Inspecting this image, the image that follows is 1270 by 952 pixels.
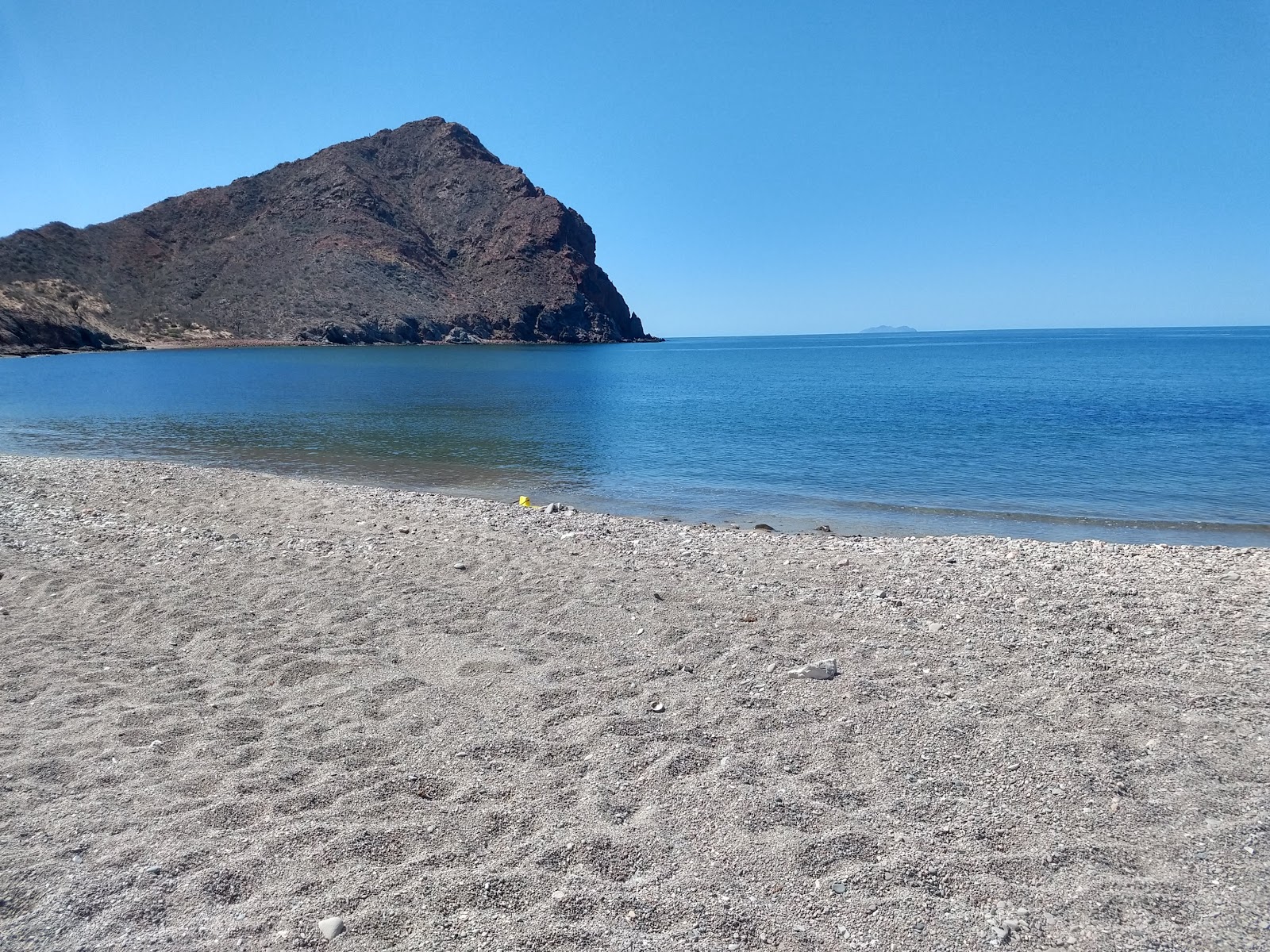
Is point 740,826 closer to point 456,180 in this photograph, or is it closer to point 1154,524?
point 1154,524

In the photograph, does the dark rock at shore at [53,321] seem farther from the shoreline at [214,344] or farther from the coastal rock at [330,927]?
the coastal rock at [330,927]

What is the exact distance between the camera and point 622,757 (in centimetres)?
438

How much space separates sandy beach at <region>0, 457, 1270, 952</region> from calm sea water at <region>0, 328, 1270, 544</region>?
656cm

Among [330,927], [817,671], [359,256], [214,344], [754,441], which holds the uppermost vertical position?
[359,256]

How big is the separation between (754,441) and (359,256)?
379 feet

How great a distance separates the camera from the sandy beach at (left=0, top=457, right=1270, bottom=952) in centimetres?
318

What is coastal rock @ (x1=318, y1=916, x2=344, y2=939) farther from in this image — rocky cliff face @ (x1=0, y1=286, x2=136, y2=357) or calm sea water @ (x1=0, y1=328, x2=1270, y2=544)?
rocky cliff face @ (x1=0, y1=286, x2=136, y2=357)

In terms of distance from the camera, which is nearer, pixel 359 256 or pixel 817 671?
pixel 817 671

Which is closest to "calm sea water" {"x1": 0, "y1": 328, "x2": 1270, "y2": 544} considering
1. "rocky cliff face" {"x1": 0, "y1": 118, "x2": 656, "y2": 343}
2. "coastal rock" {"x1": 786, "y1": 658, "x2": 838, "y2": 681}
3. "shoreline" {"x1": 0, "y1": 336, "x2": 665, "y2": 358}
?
"coastal rock" {"x1": 786, "y1": 658, "x2": 838, "y2": 681}

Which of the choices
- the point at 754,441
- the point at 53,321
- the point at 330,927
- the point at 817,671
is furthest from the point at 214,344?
the point at 330,927

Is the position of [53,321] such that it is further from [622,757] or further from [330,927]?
[330,927]

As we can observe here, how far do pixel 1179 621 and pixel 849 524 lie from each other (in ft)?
22.2

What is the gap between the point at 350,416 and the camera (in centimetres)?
3059

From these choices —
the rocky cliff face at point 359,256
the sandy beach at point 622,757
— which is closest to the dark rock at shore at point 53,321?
the rocky cliff face at point 359,256
